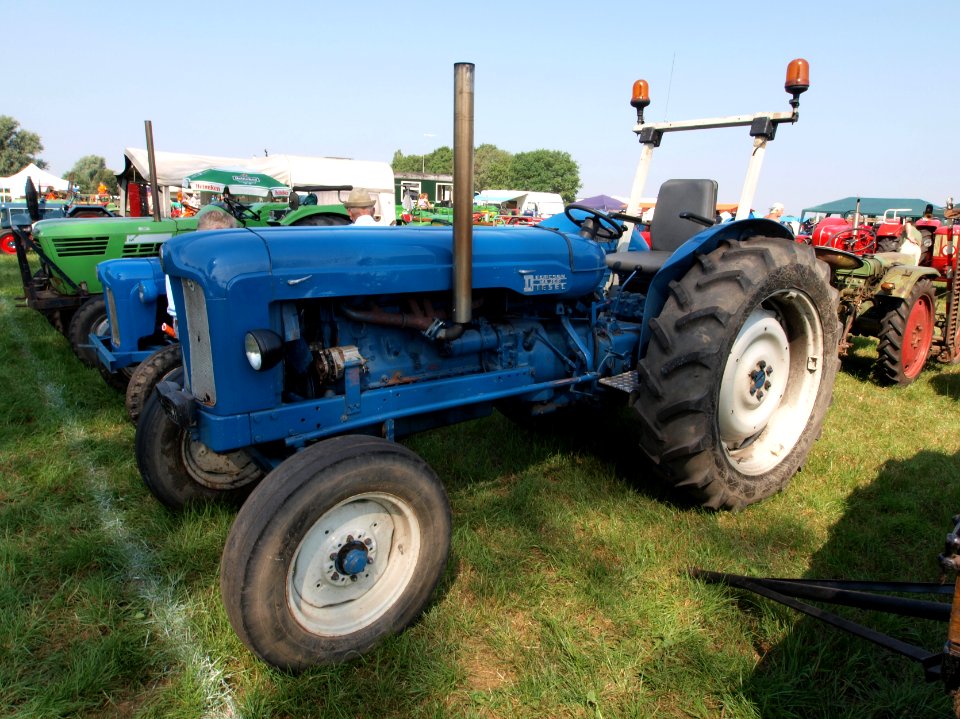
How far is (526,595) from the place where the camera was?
95.2 inches

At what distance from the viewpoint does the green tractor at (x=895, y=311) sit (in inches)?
209

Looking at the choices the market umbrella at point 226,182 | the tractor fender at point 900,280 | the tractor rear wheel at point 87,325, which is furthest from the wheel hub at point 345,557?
the market umbrella at point 226,182

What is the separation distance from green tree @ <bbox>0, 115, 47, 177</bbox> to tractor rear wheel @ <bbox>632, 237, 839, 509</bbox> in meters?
77.4

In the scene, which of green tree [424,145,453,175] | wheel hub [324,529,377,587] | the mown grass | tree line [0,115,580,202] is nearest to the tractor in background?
the mown grass

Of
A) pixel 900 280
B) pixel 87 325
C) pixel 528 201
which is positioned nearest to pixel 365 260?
pixel 87 325

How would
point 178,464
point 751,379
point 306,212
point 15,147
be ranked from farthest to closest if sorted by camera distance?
point 15,147, point 306,212, point 751,379, point 178,464

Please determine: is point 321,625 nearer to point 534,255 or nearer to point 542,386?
point 542,386

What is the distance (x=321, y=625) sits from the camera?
79.9 inches

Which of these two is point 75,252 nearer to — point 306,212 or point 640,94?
point 306,212

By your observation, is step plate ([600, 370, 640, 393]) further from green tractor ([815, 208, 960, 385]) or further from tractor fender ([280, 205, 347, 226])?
tractor fender ([280, 205, 347, 226])

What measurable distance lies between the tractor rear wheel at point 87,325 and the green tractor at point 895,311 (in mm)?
6166

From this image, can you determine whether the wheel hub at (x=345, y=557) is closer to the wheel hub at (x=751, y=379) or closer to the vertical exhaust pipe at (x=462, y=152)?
the vertical exhaust pipe at (x=462, y=152)

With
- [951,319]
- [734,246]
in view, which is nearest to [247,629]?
[734,246]

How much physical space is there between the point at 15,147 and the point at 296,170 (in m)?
64.5
